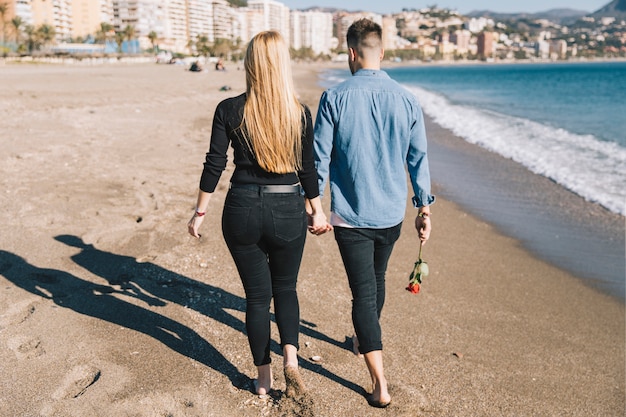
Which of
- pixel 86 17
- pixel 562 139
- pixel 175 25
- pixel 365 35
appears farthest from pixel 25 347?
pixel 175 25

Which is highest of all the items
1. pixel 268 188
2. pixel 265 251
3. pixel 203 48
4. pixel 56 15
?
pixel 56 15

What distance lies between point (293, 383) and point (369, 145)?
1166mm

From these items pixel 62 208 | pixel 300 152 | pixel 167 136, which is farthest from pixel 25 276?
pixel 167 136

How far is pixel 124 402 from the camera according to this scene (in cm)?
260

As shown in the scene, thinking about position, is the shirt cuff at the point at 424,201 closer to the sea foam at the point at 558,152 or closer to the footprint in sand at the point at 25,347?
the footprint in sand at the point at 25,347

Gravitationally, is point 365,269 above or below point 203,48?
below

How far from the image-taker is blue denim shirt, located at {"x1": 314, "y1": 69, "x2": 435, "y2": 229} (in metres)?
2.45

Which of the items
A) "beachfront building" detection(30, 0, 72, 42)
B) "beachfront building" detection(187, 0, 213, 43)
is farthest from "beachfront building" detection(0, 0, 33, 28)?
"beachfront building" detection(187, 0, 213, 43)

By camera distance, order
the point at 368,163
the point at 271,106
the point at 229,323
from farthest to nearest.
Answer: the point at 229,323
the point at 368,163
the point at 271,106

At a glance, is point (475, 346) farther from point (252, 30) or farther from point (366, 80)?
point (252, 30)

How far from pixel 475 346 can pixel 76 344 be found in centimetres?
233

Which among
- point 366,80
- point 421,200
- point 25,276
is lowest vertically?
point 25,276

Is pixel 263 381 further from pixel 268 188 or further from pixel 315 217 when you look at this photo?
pixel 268 188

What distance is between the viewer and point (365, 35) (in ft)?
8.09
